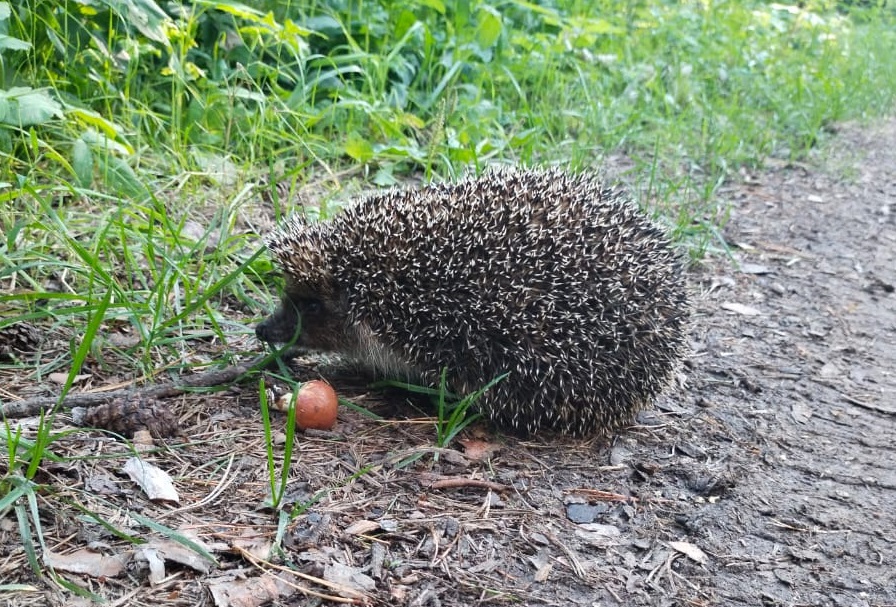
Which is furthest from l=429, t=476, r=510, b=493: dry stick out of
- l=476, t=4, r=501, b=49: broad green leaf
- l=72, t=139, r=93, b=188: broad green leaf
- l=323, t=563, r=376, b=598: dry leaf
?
l=476, t=4, r=501, b=49: broad green leaf

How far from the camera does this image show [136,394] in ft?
13.6

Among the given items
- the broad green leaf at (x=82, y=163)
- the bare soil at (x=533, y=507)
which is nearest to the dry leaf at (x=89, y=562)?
the bare soil at (x=533, y=507)

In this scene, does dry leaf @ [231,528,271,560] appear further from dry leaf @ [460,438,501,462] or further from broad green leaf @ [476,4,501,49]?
broad green leaf @ [476,4,501,49]

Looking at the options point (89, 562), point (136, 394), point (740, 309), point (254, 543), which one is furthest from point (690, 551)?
point (740, 309)

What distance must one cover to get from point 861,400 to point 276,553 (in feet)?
12.3

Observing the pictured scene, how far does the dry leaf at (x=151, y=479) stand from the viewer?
11.4 feet

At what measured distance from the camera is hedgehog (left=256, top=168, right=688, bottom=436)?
441 centimetres

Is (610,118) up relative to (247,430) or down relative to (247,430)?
up

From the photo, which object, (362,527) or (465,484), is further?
(465,484)

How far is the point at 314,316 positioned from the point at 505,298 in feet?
3.56

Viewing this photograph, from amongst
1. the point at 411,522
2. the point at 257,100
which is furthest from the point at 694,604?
the point at 257,100

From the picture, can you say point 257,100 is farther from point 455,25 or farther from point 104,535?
point 104,535

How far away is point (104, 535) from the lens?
10.3ft

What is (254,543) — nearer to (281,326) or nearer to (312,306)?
(281,326)
